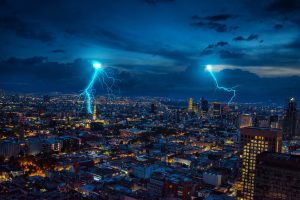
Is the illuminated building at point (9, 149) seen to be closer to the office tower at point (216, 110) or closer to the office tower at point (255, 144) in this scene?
the office tower at point (255, 144)

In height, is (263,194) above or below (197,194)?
above

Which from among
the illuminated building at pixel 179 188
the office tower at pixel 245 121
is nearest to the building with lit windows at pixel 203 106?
the office tower at pixel 245 121

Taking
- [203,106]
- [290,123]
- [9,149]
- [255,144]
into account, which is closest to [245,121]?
[290,123]

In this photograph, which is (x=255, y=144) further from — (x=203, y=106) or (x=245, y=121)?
(x=203, y=106)

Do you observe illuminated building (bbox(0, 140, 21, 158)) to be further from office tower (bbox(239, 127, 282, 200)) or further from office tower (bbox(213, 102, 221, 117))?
office tower (bbox(213, 102, 221, 117))

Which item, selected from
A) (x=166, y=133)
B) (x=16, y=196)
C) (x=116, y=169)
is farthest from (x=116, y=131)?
(x=16, y=196)

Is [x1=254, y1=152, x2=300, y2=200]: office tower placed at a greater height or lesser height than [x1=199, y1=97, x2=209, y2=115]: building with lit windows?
lesser

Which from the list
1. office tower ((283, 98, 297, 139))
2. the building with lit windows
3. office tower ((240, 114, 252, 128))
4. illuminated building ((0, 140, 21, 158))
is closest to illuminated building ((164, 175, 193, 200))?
illuminated building ((0, 140, 21, 158))

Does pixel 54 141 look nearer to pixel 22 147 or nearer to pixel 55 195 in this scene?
pixel 22 147
